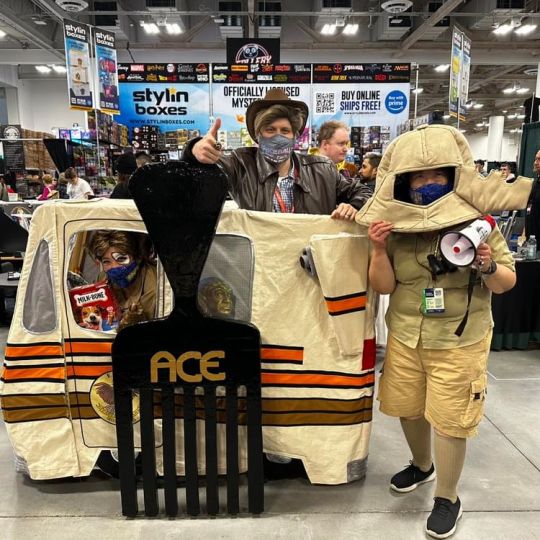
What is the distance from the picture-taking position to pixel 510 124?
30.0 metres

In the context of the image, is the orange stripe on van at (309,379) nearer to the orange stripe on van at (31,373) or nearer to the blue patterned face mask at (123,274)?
the blue patterned face mask at (123,274)

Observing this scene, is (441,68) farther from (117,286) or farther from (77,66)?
(117,286)

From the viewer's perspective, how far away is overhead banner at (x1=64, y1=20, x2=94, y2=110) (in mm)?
7297

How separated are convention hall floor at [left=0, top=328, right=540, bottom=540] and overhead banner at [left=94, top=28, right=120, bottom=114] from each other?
6.29 m

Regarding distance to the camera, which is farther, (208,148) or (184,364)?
(184,364)

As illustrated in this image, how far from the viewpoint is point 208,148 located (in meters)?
1.72

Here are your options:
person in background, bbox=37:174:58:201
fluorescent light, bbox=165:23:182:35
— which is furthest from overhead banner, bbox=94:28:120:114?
fluorescent light, bbox=165:23:182:35

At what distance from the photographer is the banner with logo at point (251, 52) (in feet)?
28.0

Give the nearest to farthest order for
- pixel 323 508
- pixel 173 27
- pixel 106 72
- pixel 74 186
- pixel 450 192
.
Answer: pixel 450 192
pixel 323 508
pixel 74 186
pixel 106 72
pixel 173 27

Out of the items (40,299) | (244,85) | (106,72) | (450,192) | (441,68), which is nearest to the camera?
(450,192)

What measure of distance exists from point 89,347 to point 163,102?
7300 millimetres

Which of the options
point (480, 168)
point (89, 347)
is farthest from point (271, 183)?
point (480, 168)

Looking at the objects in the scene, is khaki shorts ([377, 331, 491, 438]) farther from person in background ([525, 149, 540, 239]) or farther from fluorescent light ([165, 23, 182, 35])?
fluorescent light ([165, 23, 182, 35])

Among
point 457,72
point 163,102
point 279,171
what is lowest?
point 279,171
